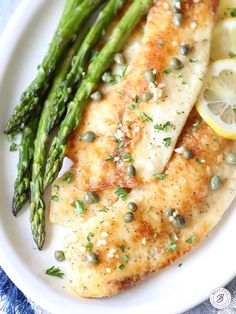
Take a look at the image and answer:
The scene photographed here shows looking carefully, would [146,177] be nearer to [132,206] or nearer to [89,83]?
[132,206]

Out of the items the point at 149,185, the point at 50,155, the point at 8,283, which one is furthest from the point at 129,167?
the point at 8,283

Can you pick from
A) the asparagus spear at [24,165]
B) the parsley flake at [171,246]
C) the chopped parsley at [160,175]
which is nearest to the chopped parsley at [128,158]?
the chopped parsley at [160,175]

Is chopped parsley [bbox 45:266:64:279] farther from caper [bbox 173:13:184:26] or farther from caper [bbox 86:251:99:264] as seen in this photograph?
caper [bbox 173:13:184:26]

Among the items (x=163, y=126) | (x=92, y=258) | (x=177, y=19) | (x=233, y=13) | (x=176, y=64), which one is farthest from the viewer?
(x=233, y=13)

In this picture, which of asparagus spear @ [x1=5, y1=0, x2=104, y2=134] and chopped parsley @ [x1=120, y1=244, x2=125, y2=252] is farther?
asparagus spear @ [x1=5, y1=0, x2=104, y2=134]

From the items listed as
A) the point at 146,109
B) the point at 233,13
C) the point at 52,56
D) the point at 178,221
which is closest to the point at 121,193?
the point at 178,221

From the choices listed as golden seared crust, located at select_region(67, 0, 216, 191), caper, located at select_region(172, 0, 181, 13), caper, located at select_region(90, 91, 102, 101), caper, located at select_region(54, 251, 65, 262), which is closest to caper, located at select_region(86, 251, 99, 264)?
caper, located at select_region(54, 251, 65, 262)

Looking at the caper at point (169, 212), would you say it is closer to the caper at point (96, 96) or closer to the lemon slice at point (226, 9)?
the caper at point (96, 96)
